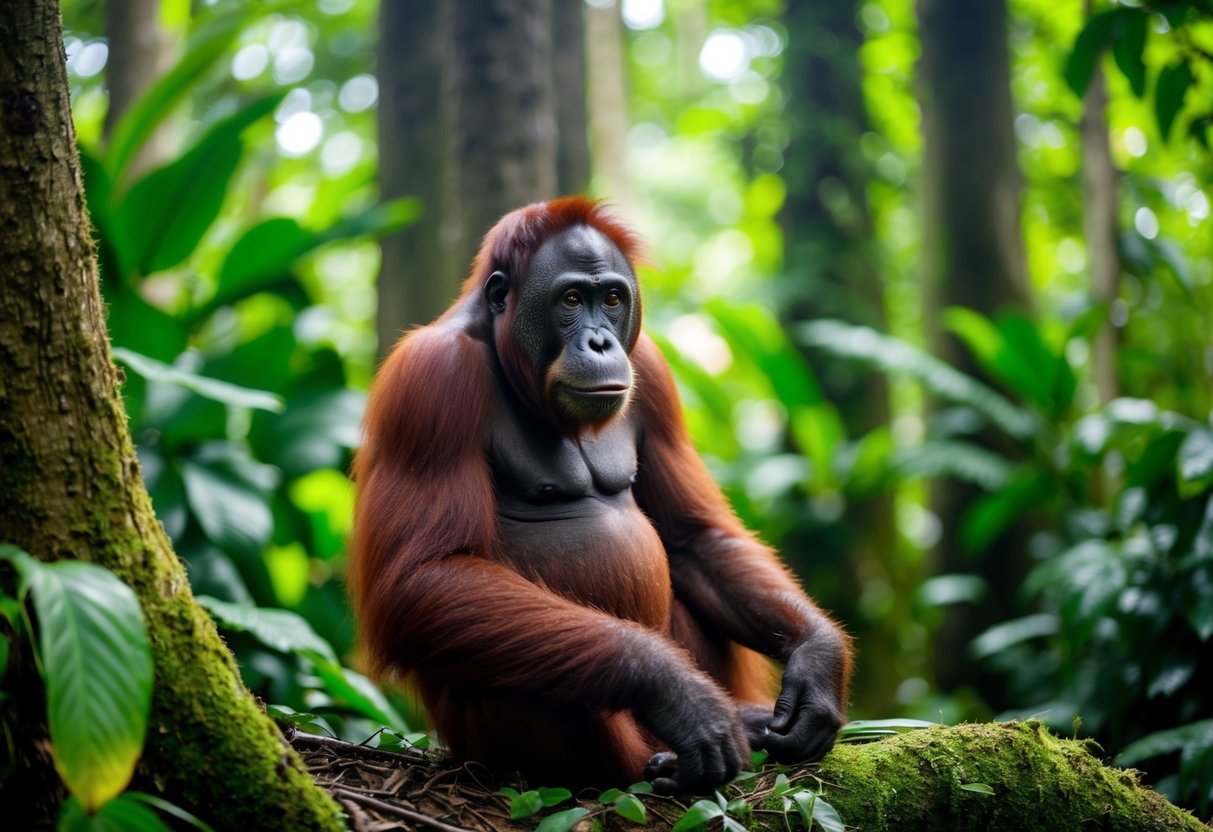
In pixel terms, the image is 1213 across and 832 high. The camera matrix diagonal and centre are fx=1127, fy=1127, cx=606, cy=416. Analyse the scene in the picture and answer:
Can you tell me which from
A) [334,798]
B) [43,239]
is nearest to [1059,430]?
[334,798]

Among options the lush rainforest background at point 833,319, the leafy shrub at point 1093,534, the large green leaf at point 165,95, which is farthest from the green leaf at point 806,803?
the large green leaf at point 165,95

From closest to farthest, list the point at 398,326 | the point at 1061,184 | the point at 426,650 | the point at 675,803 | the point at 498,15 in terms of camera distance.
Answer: the point at 675,803, the point at 426,650, the point at 498,15, the point at 398,326, the point at 1061,184

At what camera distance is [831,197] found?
11008 mm

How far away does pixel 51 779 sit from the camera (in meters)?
2.33

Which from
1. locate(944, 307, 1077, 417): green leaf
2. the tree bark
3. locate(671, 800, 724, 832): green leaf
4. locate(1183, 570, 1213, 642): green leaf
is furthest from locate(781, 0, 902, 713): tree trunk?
locate(671, 800, 724, 832): green leaf

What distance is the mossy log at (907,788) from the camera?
9.94 feet

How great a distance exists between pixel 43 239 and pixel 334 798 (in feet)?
4.78

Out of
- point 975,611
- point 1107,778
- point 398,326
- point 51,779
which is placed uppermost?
point 398,326

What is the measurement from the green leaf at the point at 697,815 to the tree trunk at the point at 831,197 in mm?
8215

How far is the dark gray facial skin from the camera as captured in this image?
3578 mm

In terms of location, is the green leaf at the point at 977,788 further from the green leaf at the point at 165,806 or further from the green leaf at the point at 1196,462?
the green leaf at the point at 1196,462

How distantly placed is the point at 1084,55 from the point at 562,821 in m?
3.64

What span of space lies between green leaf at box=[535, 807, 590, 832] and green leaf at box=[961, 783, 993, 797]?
1170 mm

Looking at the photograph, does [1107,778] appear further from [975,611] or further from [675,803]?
[975,611]
